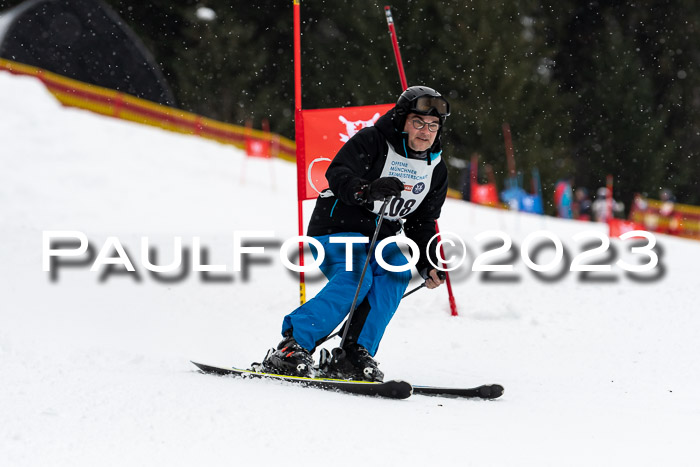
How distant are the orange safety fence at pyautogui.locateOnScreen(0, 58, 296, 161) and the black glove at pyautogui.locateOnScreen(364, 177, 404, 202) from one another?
1616 centimetres

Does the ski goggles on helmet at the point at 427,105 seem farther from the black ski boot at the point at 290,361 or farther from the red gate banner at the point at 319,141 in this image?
the red gate banner at the point at 319,141

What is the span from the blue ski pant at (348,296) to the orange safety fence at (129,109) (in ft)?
51.9

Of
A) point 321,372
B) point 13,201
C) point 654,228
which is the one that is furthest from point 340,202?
point 654,228

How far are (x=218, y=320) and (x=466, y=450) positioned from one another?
4.30 meters

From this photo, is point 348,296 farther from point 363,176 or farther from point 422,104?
point 422,104

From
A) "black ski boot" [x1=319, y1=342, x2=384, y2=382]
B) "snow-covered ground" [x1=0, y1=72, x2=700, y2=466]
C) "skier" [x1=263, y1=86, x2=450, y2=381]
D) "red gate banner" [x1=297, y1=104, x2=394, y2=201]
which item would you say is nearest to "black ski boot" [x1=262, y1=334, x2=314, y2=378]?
"skier" [x1=263, y1=86, x2=450, y2=381]

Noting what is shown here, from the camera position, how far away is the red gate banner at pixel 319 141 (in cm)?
601

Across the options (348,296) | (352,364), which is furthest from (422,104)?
(352,364)

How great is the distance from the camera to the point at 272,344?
238 inches

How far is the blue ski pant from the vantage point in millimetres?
4285

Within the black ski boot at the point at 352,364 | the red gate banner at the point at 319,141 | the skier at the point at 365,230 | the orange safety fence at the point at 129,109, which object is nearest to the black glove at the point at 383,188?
the skier at the point at 365,230

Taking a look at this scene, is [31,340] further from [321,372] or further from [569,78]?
[569,78]

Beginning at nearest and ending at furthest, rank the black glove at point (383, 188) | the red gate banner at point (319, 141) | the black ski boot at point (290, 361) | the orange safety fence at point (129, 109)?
1. the black glove at point (383, 188)
2. the black ski boot at point (290, 361)
3. the red gate banner at point (319, 141)
4. the orange safety fence at point (129, 109)

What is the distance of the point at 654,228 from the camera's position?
82.6ft
